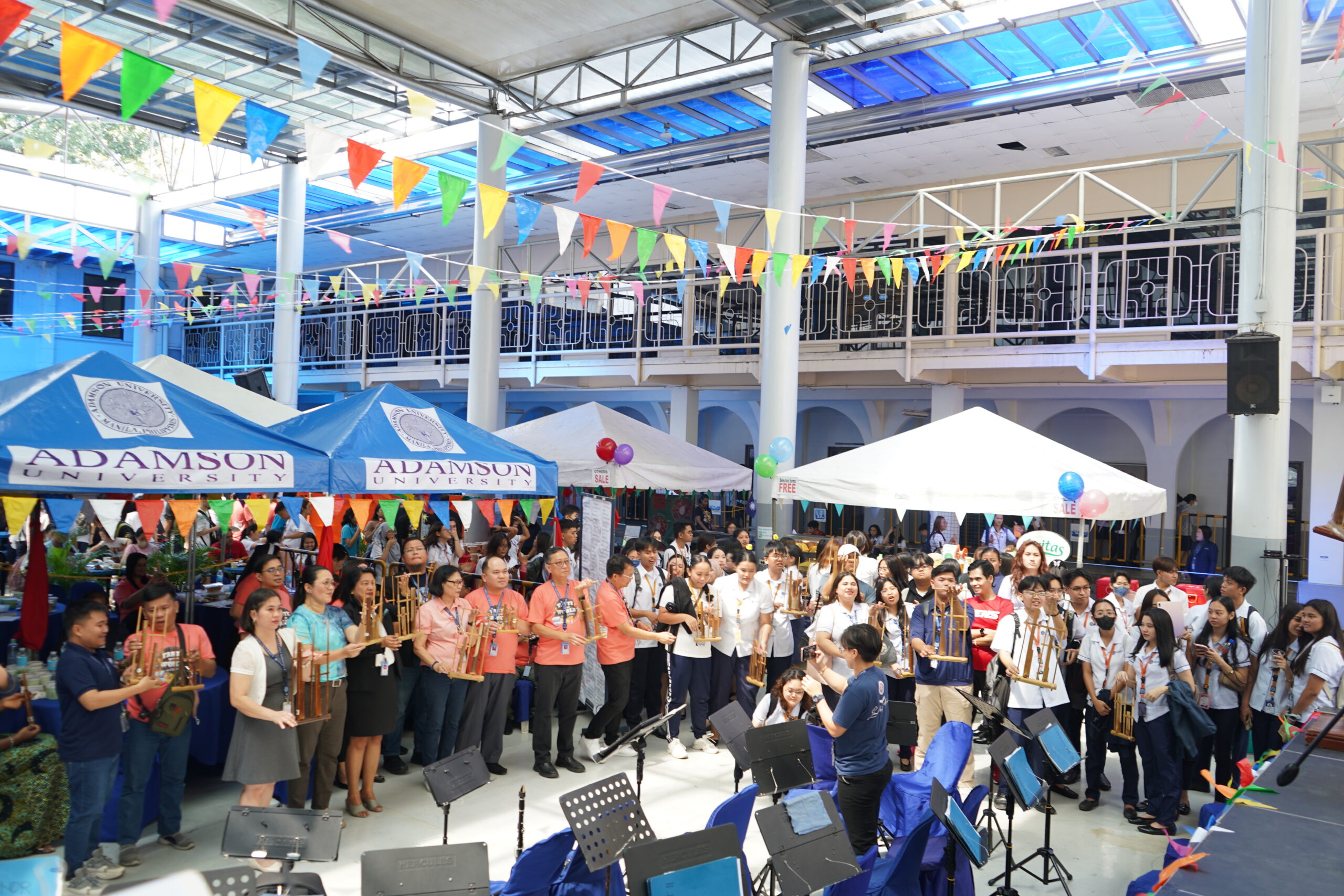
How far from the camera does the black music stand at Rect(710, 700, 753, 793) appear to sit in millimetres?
5223

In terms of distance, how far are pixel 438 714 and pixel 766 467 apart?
18.7 feet

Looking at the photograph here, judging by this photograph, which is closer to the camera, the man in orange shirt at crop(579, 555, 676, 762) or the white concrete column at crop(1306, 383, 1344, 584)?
the man in orange shirt at crop(579, 555, 676, 762)

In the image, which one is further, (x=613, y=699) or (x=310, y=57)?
(x=613, y=699)

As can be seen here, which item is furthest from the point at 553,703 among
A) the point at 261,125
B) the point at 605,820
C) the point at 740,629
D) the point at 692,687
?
the point at 261,125

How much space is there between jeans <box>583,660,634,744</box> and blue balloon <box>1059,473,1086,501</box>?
4301 mm

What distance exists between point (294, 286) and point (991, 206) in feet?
40.7

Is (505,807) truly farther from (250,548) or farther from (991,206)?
(991,206)

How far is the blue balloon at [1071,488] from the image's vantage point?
8781 mm

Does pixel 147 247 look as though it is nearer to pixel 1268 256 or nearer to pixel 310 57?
pixel 310 57

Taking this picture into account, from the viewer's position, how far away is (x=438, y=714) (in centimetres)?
677

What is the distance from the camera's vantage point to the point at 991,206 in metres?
17.3

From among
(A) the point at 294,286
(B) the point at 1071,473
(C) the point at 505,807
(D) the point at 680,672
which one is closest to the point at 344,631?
(C) the point at 505,807

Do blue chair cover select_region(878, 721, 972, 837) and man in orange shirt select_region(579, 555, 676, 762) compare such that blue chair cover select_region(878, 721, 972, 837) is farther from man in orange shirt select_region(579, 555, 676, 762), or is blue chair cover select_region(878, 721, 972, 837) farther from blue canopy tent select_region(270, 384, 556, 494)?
blue canopy tent select_region(270, 384, 556, 494)

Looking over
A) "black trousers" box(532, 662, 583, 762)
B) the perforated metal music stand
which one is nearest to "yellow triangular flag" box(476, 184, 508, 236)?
"black trousers" box(532, 662, 583, 762)
